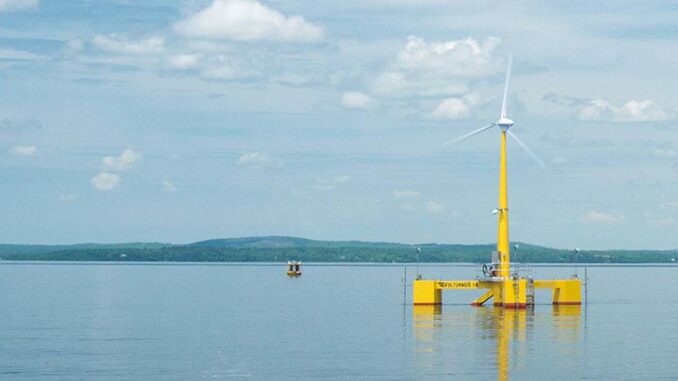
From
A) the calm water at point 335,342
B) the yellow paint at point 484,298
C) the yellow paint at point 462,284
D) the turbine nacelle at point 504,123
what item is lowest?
the calm water at point 335,342

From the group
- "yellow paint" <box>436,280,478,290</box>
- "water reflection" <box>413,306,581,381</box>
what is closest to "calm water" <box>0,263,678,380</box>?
"water reflection" <box>413,306,581,381</box>

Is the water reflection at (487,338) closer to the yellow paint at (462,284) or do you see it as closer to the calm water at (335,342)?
the calm water at (335,342)

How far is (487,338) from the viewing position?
211ft

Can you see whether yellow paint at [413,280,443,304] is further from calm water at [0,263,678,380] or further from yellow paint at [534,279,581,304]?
yellow paint at [534,279,581,304]

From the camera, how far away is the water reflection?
51.9 m

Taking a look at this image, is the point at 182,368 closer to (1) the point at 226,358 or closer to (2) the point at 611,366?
(1) the point at 226,358

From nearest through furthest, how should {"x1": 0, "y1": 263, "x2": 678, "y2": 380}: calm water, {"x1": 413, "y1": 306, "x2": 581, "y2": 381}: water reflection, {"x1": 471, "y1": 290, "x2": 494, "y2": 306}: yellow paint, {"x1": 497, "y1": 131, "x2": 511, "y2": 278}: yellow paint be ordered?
1. {"x1": 0, "y1": 263, "x2": 678, "y2": 380}: calm water
2. {"x1": 413, "y1": 306, "x2": 581, "y2": 381}: water reflection
3. {"x1": 497, "y1": 131, "x2": 511, "y2": 278}: yellow paint
4. {"x1": 471, "y1": 290, "x2": 494, "y2": 306}: yellow paint

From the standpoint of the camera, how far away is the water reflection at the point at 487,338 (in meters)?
51.9

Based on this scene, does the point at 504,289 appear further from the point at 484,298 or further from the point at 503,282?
the point at 484,298

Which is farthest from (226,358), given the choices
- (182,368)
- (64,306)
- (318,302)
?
(318,302)

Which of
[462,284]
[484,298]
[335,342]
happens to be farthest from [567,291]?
[335,342]

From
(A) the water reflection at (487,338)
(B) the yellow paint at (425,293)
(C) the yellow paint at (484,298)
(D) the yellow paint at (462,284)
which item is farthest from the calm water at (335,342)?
(D) the yellow paint at (462,284)

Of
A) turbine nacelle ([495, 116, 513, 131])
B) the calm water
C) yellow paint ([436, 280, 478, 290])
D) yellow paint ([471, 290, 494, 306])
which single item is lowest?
the calm water

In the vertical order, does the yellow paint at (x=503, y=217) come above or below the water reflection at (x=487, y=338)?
above
